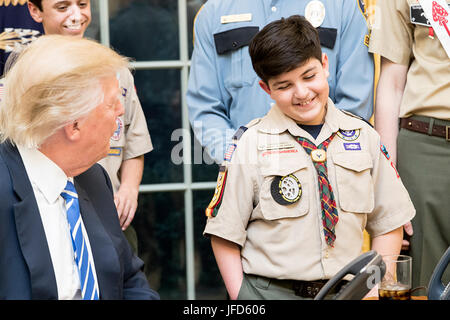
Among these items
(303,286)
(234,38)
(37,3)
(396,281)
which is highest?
(37,3)

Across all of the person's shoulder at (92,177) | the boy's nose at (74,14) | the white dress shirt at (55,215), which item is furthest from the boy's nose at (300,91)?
the boy's nose at (74,14)

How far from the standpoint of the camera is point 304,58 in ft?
6.35

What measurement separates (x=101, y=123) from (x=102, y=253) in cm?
32

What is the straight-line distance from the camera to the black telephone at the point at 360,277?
3.88ft

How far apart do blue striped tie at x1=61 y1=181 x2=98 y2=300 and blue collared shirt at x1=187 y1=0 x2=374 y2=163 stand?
2.49ft

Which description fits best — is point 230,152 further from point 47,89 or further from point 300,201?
point 47,89

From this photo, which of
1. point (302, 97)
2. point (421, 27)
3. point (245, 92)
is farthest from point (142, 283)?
point (421, 27)

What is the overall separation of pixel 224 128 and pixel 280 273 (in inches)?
24.6

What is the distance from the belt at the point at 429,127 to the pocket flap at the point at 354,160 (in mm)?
403

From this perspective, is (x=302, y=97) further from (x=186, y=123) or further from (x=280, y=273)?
(x=186, y=123)

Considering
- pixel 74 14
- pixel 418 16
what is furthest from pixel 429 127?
pixel 74 14

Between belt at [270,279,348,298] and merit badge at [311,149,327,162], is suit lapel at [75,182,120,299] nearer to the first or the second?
belt at [270,279,348,298]

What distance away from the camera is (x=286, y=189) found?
1963 millimetres

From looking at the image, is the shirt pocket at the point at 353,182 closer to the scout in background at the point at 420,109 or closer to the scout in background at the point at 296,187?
the scout in background at the point at 296,187
